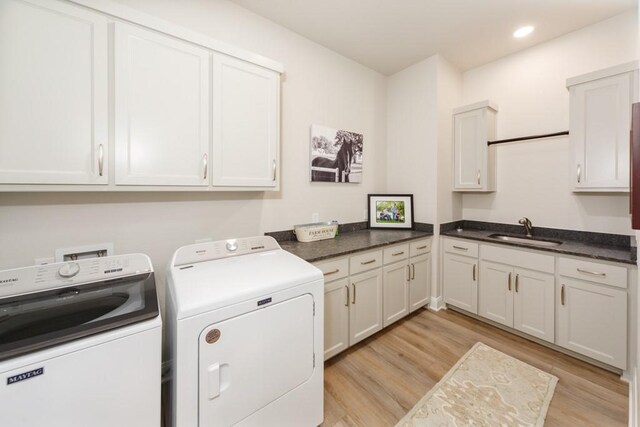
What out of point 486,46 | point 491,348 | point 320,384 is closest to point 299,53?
point 486,46

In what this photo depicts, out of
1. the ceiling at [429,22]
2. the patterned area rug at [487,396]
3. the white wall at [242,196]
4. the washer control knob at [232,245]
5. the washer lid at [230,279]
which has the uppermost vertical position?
the ceiling at [429,22]

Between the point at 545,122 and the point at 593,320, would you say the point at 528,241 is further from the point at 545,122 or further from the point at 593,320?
the point at 545,122

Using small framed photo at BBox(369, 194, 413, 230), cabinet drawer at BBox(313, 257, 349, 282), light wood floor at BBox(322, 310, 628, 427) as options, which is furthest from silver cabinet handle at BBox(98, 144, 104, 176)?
small framed photo at BBox(369, 194, 413, 230)

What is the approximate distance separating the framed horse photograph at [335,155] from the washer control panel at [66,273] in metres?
1.57

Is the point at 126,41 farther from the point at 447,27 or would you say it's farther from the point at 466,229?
the point at 466,229

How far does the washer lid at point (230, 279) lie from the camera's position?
3.52 ft

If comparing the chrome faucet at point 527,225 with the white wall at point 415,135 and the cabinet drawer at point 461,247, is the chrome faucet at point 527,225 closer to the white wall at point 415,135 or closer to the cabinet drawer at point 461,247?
the cabinet drawer at point 461,247

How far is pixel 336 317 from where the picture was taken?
196 cm

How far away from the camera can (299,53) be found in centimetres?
235

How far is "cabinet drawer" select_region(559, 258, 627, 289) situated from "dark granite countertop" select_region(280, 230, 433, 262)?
3.54 ft

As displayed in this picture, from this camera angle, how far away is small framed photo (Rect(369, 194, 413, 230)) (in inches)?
115

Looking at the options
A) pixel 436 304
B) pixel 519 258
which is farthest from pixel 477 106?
pixel 436 304

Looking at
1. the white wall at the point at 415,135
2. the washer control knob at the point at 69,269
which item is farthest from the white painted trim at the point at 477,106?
the washer control knob at the point at 69,269

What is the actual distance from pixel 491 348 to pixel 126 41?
10.7 ft
